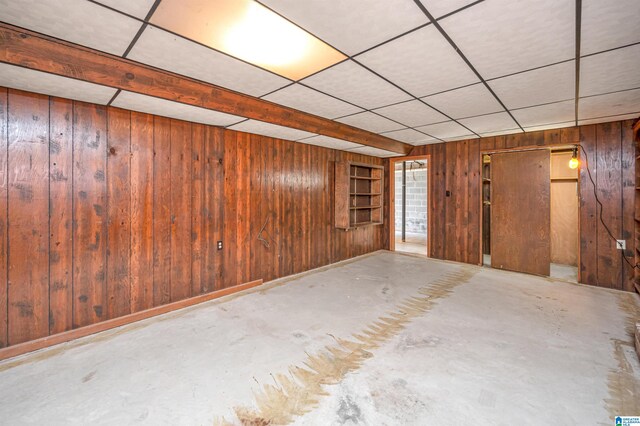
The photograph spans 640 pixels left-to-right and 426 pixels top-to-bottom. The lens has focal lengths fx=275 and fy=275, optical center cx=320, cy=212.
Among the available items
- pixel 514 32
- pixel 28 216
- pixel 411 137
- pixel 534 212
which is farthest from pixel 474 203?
pixel 28 216

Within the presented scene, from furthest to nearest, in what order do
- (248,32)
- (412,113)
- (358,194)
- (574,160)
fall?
(358,194) < (574,160) < (412,113) < (248,32)

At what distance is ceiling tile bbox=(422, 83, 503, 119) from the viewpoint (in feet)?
8.79

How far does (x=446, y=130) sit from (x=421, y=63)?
2.47m

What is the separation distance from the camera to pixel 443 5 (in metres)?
1.48

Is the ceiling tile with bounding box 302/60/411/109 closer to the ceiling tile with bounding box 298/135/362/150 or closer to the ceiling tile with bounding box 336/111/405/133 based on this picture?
the ceiling tile with bounding box 336/111/405/133

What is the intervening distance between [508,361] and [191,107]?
11.3 feet

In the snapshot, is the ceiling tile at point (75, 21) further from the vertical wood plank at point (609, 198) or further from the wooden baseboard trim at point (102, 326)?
the vertical wood plank at point (609, 198)

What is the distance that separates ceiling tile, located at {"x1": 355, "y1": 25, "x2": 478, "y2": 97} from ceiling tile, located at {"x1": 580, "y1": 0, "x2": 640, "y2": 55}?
68 centimetres

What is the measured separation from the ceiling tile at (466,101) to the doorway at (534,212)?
1.85 m

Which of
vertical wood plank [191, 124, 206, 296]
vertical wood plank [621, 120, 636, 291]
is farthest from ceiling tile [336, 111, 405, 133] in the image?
vertical wood plank [621, 120, 636, 291]

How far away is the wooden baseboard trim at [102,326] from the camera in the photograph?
86.9 inches

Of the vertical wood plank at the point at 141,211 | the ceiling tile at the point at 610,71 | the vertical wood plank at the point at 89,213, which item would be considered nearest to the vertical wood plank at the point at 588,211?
the ceiling tile at the point at 610,71

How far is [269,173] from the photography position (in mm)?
4051

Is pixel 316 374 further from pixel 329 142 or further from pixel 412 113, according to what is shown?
pixel 329 142
